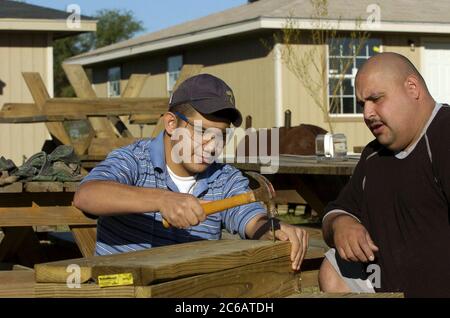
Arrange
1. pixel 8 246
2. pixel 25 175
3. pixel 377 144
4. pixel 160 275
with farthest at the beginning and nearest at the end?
pixel 8 246
pixel 25 175
pixel 377 144
pixel 160 275

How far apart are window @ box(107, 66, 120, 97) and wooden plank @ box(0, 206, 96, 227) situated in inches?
895

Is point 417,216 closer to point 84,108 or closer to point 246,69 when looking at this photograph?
point 84,108

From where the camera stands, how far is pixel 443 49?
21234 millimetres

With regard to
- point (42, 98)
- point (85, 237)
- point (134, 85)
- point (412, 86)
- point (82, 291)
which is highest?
point (134, 85)

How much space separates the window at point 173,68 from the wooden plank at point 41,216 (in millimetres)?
17893

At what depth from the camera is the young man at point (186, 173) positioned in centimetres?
340

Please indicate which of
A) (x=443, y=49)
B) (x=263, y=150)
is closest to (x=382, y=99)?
(x=263, y=150)

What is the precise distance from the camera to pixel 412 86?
380 cm

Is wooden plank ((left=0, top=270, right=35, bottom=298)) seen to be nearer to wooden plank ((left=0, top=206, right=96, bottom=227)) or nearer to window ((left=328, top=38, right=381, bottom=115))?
wooden plank ((left=0, top=206, right=96, bottom=227))

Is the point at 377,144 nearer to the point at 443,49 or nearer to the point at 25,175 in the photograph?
the point at 25,175

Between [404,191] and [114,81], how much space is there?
25.5 meters

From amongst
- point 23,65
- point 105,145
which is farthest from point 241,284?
point 23,65

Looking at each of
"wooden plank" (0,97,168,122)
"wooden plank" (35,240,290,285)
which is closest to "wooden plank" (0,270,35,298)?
"wooden plank" (35,240,290,285)
